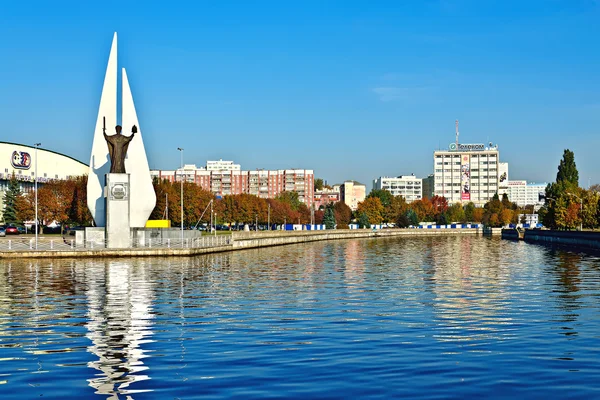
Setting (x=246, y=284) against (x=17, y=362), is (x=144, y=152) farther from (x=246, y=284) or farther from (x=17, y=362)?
(x=17, y=362)

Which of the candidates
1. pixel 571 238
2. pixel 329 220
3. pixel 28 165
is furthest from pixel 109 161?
pixel 329 220

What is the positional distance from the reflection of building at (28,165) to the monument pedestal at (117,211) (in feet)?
198

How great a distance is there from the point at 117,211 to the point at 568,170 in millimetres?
105054

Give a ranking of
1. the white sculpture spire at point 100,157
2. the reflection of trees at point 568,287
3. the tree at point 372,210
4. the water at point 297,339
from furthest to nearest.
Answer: the tree at point 372,210 → the white sculpture spire at point 100,157 → the reflection of trees at point 568,287 → the water at point 297,339

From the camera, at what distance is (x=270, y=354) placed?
15812 mm

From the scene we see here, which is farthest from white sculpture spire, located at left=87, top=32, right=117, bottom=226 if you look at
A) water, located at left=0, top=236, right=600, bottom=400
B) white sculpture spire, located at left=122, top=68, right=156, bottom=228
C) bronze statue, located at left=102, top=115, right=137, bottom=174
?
water, located at left=0, top=236, right=600, bottom=400

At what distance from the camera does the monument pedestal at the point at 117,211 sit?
56.1 meters

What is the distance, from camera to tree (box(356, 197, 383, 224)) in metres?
195

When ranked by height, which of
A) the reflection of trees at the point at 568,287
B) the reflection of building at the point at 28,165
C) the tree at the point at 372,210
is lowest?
the reflection of trees at the point at 568,287

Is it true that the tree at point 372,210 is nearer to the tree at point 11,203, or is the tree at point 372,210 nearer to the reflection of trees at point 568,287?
the tree at point 11,203

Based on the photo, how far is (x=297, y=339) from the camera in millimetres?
17703

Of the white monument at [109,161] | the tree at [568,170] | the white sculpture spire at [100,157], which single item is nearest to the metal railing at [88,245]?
the white monument at [109,161]

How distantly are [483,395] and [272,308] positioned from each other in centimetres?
1262

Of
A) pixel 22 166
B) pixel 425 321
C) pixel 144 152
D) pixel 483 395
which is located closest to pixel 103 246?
pixel 144 152
